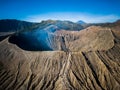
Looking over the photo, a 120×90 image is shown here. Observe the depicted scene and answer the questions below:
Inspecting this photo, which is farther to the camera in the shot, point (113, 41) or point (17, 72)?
point (113, 41)

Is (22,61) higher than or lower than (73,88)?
higher

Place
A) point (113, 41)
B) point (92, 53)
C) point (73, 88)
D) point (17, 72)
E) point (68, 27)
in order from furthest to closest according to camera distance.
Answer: point (68, 27) → point (113, 41) → point (92, 53) → point (17, 72) → point (73, 88)

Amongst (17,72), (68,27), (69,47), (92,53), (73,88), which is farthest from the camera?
(68,27)

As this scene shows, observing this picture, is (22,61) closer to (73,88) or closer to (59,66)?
(59,66)

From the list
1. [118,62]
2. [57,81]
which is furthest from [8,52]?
[118,62]

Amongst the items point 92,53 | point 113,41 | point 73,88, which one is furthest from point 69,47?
point 73,88

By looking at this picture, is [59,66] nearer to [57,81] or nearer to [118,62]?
[57,81]
